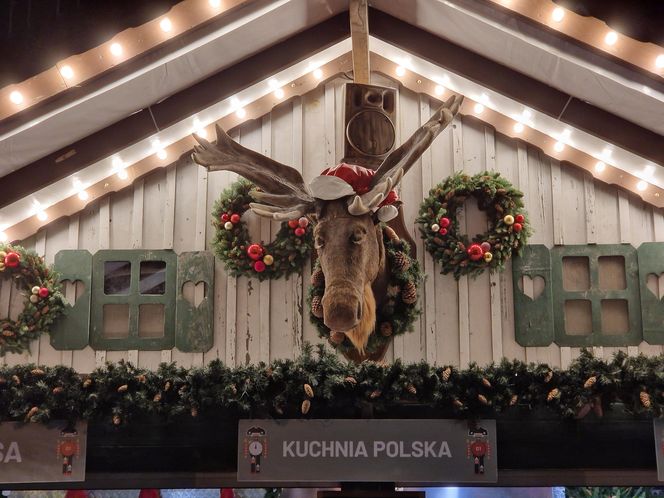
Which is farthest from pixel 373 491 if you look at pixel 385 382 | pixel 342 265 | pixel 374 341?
pixel 374 341

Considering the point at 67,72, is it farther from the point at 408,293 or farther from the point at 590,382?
the point at 590,382

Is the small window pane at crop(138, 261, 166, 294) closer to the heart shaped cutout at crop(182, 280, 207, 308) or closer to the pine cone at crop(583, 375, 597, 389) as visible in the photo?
the heart shaped cutout at crop(182, 280, 207, 308)

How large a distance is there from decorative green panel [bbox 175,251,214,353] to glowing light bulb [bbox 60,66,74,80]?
5.46ft

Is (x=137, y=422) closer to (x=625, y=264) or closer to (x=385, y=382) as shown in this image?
(x=385, y=382)

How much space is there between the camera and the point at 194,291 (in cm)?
515

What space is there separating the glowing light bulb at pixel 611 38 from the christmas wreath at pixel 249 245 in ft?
7.16

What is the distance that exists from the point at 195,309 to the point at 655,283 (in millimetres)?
3203

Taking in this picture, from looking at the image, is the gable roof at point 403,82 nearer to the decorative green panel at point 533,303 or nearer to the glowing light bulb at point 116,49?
the glowing light bulb at point 116,49

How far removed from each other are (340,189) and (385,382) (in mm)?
1137

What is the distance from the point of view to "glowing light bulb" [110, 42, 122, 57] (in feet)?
12.6

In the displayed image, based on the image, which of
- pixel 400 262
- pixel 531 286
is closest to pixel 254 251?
pixel 400 262

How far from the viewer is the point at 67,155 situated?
4.70 metres

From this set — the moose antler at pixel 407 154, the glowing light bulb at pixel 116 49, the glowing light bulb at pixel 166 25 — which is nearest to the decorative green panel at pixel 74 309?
the glowing light bulb at pixel 116 49

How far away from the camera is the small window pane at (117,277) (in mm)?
5184
